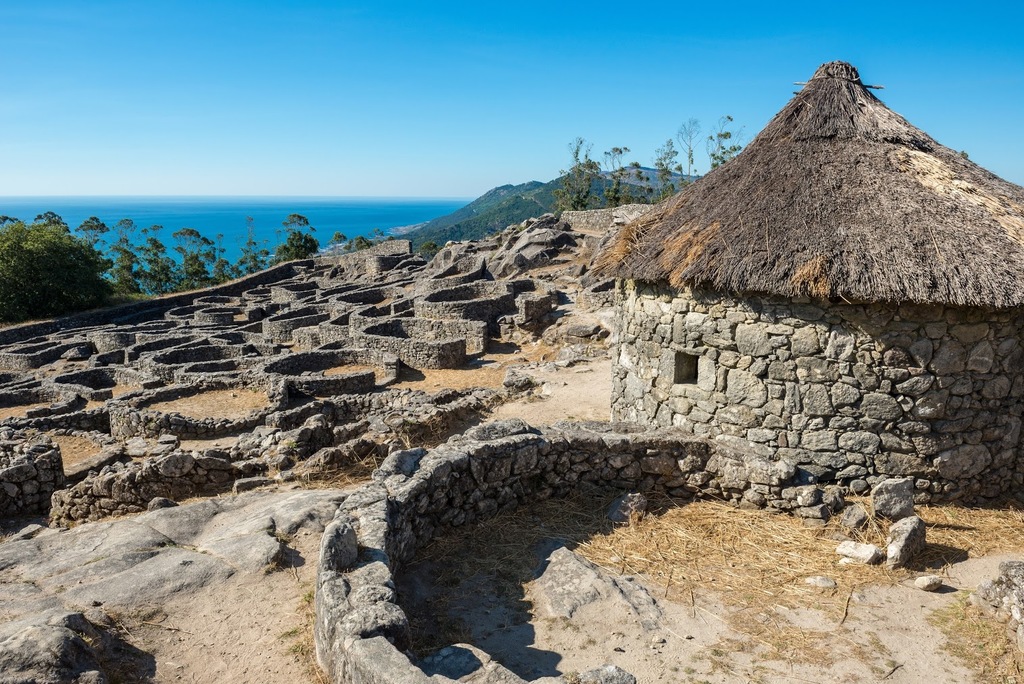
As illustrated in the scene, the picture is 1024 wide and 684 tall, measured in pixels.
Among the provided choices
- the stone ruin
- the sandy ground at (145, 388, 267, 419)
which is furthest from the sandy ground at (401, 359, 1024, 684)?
the sandy ground at (145, 388, 267, 419)

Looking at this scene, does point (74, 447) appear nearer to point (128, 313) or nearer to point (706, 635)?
point (706, 635)

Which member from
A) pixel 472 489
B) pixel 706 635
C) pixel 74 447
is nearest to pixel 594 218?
pixel 74 447

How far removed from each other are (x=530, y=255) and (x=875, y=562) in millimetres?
31085

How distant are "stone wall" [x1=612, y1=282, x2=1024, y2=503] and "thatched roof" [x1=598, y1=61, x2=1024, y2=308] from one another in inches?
14.7

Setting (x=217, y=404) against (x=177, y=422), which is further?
(x=217, y=404)

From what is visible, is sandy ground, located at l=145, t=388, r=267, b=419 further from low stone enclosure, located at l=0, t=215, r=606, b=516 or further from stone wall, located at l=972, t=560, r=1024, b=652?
stone wall, located at l=972, t=560, r=1024, b=652

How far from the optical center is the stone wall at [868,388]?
28.2ft

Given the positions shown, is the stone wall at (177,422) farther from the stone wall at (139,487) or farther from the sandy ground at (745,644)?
the sandy ground at (745,644)

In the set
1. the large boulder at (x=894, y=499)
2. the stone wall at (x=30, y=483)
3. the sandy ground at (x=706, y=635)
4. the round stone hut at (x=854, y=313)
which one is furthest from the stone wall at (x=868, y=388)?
the stone wall at (x=30, y=483)

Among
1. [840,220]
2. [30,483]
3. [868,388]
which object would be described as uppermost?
[840,220]

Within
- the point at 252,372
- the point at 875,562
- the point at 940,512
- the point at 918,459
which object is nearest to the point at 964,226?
the point at 918,459

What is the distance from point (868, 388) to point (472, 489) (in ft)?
17.5

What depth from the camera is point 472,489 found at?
810 cm

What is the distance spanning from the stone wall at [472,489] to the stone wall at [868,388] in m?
0.65
